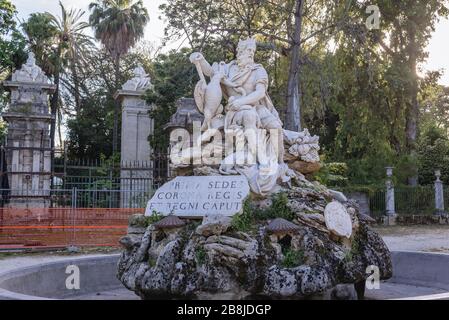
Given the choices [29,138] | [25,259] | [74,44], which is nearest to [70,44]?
[74,44]

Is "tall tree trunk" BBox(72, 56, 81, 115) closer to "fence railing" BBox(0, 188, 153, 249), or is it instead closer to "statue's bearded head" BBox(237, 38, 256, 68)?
"fence railing" BBox(0, 188, 153, 249)

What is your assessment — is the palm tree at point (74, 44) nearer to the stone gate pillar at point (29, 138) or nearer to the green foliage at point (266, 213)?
the stone gate pillar at point (29, 138)

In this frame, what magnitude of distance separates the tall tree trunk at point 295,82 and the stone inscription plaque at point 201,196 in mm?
11789

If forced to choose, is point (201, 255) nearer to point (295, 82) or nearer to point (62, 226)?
point (62, 226)

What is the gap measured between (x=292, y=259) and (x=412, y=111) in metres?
21.9

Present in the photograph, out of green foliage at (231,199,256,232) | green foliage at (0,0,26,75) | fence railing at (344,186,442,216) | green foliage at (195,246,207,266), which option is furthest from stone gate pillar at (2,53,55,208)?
green foliage at (195,246,207,266)

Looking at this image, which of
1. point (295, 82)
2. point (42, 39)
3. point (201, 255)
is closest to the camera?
point (201, 255)

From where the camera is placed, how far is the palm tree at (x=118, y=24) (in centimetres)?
3556

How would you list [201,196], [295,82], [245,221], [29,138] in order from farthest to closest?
[29,138], [295,82], [201,196], [245,221]

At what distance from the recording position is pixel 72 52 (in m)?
34.9

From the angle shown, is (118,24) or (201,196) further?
(118,24)

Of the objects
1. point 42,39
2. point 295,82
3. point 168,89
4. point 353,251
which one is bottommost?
point 353,251

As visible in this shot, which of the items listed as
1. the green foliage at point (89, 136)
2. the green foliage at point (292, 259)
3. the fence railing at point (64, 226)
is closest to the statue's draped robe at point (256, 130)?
the green foliage at point (292, 259)

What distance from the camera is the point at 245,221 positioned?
7.19 m
